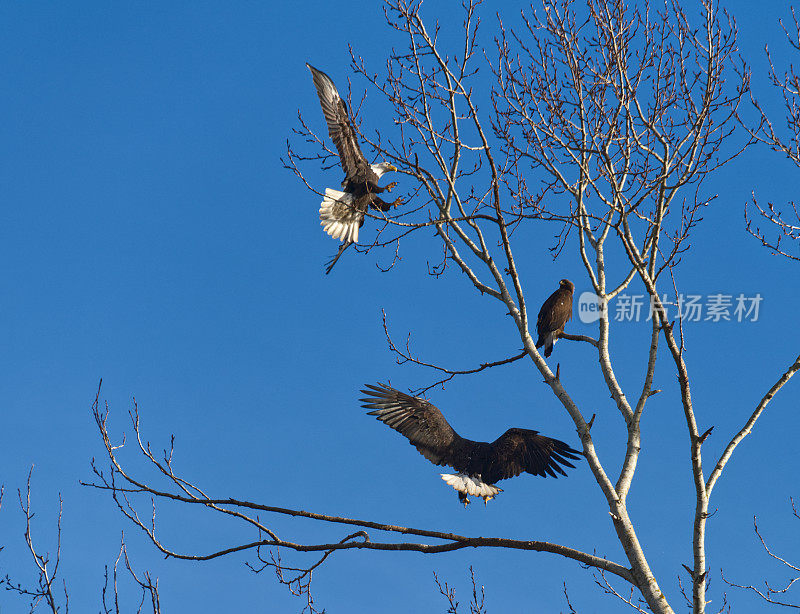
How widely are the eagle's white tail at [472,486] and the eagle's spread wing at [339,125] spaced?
2588mm

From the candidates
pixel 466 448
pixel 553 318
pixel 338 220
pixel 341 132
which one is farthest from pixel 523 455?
pixel 341 132

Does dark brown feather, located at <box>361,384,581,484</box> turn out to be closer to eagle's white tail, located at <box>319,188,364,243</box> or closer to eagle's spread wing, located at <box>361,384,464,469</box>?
eagle's spread wing, located at <box>361,384,464,469</box>

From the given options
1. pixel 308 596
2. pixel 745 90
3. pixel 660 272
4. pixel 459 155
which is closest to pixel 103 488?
pixel 308 596

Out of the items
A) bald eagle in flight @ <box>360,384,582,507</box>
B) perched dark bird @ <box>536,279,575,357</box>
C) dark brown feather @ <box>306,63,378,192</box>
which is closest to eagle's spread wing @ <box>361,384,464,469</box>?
bald eagle in flight @ <box>360,384,582,507</box>

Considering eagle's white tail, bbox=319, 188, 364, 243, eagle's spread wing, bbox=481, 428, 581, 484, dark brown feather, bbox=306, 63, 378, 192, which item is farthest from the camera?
dark brown feather, bbox=306, 63, 378, 192

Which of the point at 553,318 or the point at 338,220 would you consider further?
the point at 338,220

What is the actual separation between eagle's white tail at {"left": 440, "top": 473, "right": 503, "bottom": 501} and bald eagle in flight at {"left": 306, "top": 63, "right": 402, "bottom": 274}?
210 cm

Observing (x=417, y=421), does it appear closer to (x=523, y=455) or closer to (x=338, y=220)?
(x=523, y=455)

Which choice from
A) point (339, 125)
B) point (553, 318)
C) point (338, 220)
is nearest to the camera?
point (553, 318)

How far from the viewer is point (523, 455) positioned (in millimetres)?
6215

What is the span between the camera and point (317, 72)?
6.79m

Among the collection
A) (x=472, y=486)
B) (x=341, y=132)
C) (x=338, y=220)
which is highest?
(x=341, y=132)

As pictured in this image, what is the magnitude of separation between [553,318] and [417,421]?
4.48ft

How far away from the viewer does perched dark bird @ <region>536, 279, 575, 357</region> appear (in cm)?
647
